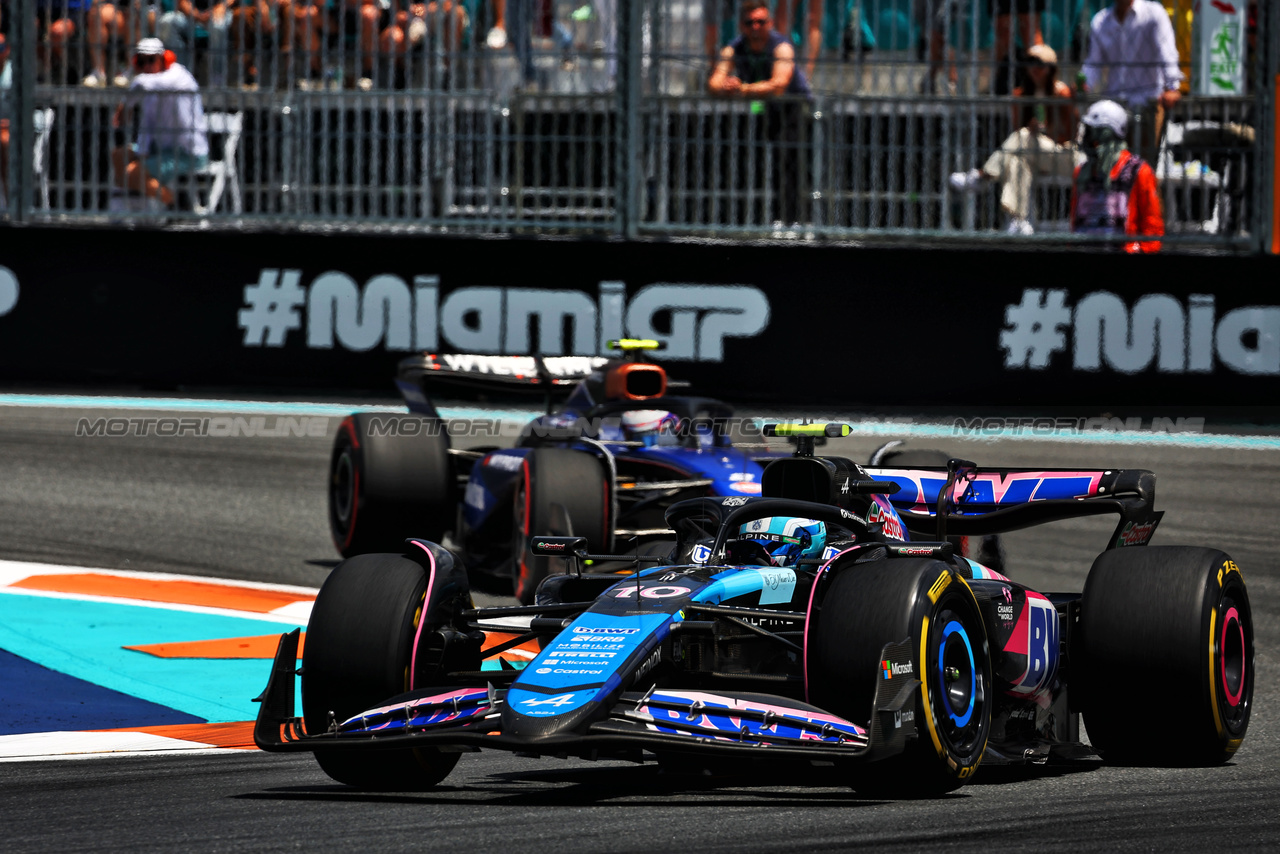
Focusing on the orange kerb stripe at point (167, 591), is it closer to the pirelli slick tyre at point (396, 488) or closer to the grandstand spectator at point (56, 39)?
the pirelli slick tyre at point (396, 488)

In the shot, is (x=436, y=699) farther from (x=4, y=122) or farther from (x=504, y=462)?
(x=4, y=122)

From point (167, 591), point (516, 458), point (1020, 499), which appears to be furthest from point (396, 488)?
point (1020, 499)

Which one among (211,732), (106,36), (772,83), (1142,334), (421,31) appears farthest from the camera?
(106,36)

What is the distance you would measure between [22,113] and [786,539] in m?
9.94

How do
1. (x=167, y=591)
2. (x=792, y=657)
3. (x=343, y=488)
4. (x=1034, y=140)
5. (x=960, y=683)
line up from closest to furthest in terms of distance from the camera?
(x=960, y=683) < (x=792, y=657) < (x=167, y=591) < (x=343, y=488) < (x=1034, y=140)

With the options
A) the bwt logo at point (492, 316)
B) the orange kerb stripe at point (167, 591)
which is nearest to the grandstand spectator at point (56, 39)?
the bwt logo at point (492, 316)

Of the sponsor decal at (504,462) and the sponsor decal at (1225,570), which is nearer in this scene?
the sponsor decal at (1225,570)

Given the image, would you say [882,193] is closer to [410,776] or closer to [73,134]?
[73,134]

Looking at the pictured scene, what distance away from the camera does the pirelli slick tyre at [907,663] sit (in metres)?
5.56

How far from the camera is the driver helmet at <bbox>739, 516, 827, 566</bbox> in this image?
6.66 m

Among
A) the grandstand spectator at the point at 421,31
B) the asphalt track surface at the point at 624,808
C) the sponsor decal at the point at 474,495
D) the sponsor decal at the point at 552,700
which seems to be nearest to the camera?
the asphalt track surface at the point at 624,808

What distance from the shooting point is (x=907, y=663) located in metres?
5.55

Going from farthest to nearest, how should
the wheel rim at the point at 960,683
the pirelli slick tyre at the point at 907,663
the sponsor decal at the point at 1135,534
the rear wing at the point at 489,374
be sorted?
the rear wing at the point at 489,374 < the sponsor decal at the point at 1135,534 < the wheel rim at the point at 960,683 < the pirelli slick tyre at the point at 907,663

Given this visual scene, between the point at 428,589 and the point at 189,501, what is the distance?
275 inches
